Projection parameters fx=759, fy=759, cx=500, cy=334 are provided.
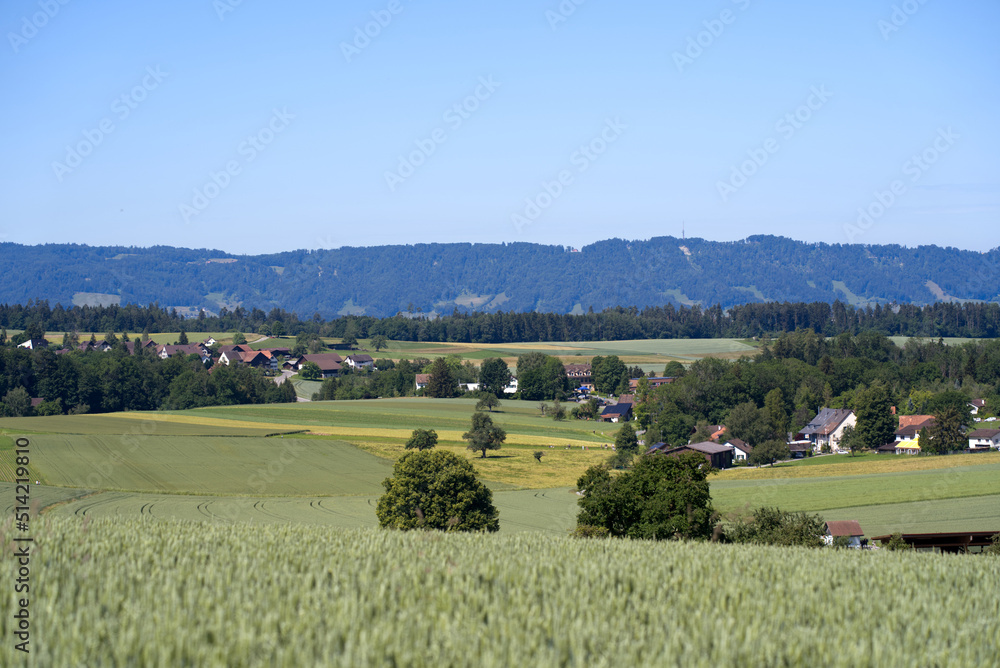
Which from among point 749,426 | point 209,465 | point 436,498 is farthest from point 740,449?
point 436,498

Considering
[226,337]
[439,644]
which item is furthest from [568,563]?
[226,337]

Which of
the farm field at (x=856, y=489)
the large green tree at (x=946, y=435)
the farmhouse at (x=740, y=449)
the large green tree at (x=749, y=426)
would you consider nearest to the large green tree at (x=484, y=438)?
the farm field at (x=856, y=489)

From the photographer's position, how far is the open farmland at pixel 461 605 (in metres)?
7.25

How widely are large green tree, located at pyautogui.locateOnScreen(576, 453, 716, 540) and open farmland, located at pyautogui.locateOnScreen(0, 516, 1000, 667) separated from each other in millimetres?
14979

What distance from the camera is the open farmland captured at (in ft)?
23.8

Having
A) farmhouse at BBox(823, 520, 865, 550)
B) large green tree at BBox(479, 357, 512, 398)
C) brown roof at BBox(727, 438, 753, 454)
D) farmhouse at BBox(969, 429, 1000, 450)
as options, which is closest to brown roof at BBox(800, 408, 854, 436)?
farmhouse at BBox(969, 429, 1000, 450)

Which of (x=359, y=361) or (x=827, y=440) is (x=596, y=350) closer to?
(x=359, y=361)

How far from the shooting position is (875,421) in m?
87.6

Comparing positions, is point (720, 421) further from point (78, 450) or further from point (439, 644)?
point (439, 644)

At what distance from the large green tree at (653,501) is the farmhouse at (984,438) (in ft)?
220

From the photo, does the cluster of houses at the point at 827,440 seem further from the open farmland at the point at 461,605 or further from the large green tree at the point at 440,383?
the open farmland at the point at 461,605

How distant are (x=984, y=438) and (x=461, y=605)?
308ft

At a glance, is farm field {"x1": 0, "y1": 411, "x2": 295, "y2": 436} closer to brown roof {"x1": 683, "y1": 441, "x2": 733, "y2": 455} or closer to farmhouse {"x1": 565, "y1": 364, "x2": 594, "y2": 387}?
brown roof {"x1": 683, "y1": 441, "x2": 733, "y2": 455}

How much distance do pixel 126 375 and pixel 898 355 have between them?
134 m
